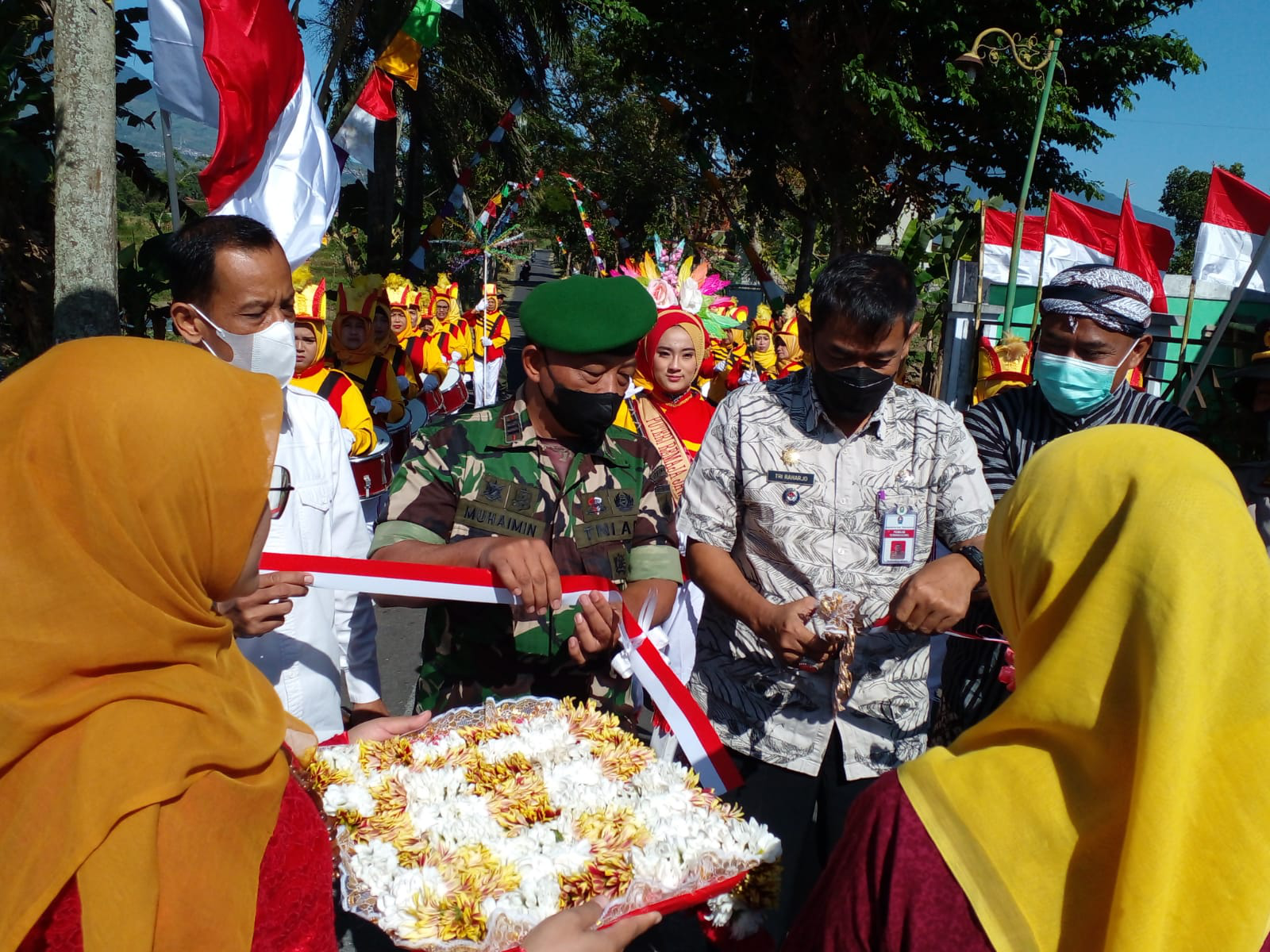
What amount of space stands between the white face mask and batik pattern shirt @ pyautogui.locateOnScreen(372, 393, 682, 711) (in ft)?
1.67

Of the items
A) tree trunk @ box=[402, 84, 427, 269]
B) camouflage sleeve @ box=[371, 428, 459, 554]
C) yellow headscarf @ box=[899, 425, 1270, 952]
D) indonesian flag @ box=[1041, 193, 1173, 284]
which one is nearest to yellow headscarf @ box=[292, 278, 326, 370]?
camouflage sleeve @ box=[371, 428, 459, 554]

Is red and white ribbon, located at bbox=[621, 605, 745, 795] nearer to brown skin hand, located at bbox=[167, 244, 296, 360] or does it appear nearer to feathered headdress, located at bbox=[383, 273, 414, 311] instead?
brown skin hand, located at bbox=[167, 244, 296, 360]

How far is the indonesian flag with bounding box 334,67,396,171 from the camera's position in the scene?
9.30 m

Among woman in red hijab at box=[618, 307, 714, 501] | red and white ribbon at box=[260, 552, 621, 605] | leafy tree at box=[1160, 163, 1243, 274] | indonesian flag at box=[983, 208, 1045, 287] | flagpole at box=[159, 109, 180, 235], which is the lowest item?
red and white ribbon at box=[260, 552, 621, 605]

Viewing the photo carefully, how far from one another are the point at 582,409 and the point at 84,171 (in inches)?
140

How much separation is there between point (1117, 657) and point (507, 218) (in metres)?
19.1

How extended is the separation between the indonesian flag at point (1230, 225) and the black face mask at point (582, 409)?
6553mm

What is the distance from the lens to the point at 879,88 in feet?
58.0

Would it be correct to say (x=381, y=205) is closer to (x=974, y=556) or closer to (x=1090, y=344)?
(x=1090, y=344)

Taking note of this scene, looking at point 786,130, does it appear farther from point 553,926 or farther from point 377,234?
point 553,926

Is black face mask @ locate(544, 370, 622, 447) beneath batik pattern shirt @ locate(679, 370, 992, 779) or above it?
above

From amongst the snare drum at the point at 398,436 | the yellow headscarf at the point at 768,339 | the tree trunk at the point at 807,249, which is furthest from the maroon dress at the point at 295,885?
the tree trunk at the point at 807,249

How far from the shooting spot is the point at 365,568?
211 cm

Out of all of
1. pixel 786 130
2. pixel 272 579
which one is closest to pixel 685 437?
pixel 272 579
